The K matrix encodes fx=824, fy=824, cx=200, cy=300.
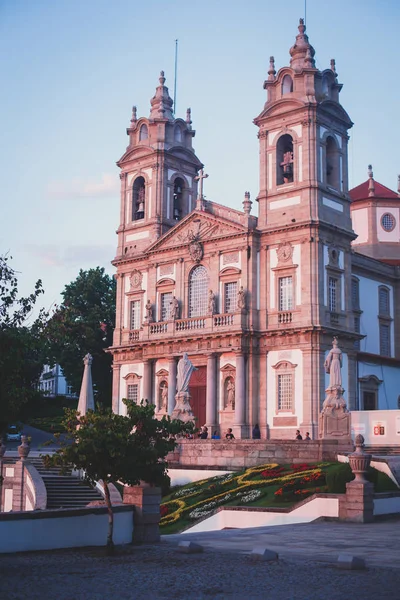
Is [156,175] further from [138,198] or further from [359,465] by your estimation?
[359,465]

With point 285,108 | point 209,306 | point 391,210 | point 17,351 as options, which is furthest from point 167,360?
point 17,351

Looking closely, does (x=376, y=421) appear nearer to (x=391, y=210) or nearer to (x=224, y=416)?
(x=224, y=416)

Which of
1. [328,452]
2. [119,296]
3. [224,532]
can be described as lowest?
[224,532]

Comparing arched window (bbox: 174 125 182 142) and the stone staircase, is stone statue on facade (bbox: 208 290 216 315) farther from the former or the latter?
the stone staircase

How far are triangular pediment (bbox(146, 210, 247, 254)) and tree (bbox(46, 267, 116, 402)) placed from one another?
12380 millimetres

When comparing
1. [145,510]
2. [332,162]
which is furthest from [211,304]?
[145,510]

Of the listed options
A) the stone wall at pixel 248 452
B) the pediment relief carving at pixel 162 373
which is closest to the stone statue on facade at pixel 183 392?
the stone wall at pixel 248 452

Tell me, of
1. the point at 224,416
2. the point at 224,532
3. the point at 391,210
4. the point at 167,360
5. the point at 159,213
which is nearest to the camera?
the point at 224,532

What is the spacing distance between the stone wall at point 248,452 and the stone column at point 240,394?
7.72 m

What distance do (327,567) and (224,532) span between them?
6988mm

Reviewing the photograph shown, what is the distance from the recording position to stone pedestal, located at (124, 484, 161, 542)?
17.8 meters

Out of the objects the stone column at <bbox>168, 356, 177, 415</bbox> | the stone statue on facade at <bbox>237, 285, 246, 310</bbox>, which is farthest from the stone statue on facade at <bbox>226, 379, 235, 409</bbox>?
the stone statue on facade at <bbox>237, 285, 246, 310</bbox>

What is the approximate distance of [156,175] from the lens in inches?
1996

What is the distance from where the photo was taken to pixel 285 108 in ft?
145
